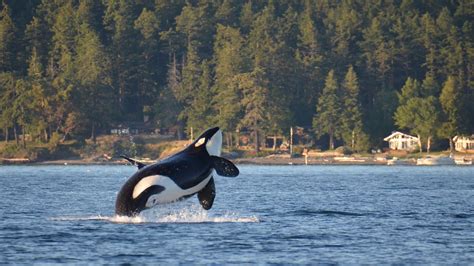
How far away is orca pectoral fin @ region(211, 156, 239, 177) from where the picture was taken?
170 feet

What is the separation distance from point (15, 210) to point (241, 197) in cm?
2058

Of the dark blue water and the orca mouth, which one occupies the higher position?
the orca mouth

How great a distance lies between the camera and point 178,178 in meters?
51.0

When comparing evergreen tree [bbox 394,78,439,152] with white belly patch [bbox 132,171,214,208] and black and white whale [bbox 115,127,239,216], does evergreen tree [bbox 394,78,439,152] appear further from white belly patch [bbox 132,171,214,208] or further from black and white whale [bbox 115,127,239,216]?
white belly patch [bbox 132,171,214,208]

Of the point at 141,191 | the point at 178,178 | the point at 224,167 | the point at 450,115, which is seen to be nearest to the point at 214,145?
the point at 224,167

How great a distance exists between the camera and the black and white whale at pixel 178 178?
165 feet

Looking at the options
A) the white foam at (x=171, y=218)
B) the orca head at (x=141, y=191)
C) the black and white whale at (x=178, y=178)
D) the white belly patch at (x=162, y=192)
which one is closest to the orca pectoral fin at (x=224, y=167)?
the black and white whale at (x=178, y=178)

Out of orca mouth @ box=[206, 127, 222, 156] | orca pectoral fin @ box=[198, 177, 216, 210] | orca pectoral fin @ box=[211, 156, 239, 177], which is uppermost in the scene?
orca mouth @ box=[206, 127, 222, 156]

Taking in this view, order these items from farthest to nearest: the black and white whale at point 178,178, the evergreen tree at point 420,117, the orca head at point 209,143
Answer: the evergreen tree at point 420,117, the orca head at point 209,143, the black and white whale at point 178,178

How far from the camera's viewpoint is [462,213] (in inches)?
2566

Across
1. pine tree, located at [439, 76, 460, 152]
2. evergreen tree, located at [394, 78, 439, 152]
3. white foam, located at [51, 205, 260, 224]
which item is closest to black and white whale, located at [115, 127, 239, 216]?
white foam, located at [51, 205, 260, 224]

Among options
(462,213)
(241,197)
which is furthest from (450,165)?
(462,213)

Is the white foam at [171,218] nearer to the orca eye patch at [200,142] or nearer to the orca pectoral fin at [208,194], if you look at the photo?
the orca pectoral fin at [208,194]

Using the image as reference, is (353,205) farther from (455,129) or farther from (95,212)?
(455,129)
